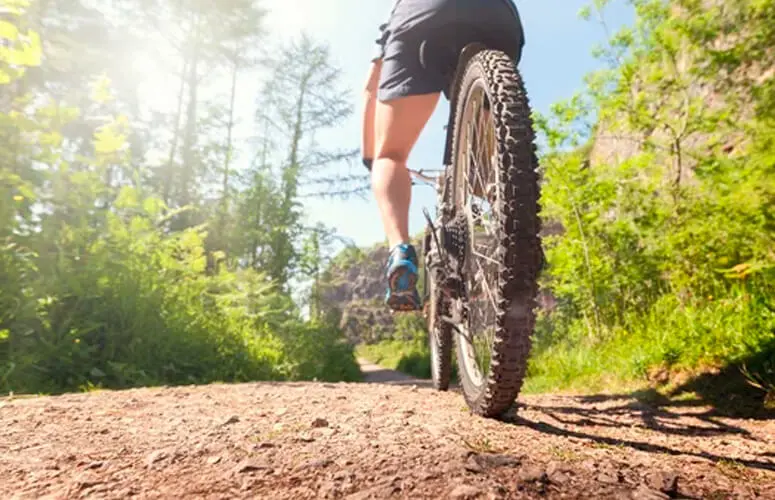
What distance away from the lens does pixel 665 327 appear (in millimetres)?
4020

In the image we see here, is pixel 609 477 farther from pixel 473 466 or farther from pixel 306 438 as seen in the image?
pixel 306 438

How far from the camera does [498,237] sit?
1653mm

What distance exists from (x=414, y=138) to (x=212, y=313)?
4.12 metres

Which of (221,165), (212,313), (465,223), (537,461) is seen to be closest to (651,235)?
(465,223)

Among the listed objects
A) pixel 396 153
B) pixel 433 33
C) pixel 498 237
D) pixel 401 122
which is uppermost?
pixel 433 33

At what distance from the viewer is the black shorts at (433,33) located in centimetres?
216

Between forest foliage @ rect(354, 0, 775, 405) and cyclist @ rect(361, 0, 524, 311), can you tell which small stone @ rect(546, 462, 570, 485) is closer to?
cyclist @ rect(361, 0, 524, 311)

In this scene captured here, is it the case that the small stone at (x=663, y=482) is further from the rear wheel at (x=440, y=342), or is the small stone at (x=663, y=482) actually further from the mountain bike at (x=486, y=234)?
the rear wheel at (x=440, y=342)

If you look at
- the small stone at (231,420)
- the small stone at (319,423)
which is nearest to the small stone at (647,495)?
the small stone at (319,423)

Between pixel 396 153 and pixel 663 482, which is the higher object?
pixel 396 153

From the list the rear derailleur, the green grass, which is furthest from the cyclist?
the green grass

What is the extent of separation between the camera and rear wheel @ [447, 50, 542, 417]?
5.10ft

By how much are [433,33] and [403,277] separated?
3.49 feet

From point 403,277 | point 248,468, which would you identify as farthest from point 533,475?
point 403,277
